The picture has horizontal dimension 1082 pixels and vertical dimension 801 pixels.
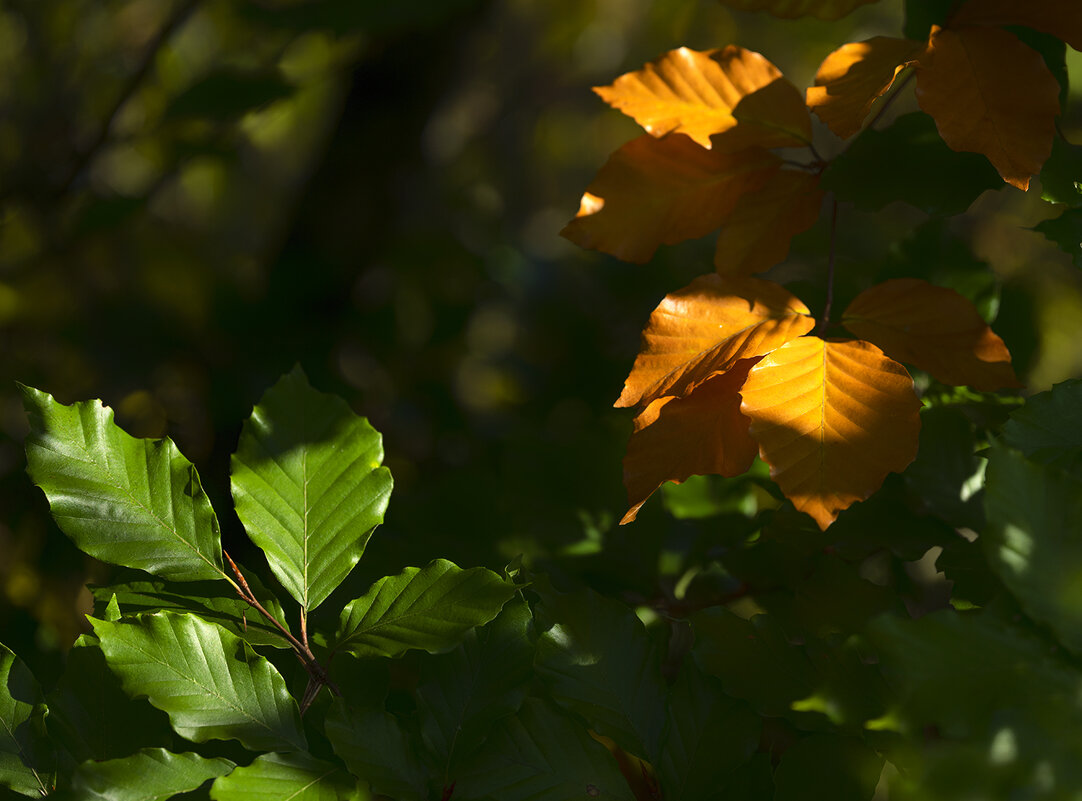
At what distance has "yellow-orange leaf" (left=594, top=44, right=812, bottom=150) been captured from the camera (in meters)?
0.53

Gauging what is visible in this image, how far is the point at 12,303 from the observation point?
1753mm

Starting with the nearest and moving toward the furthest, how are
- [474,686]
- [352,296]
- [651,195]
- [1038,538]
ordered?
[1038,538] < [474,686] < [651,195] < [352,296]

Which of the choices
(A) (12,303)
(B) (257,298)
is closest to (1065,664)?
(B) (257,298)

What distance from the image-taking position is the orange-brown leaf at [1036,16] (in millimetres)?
479

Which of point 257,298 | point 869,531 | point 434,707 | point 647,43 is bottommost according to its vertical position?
point 647,43

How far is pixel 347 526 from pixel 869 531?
339 mm

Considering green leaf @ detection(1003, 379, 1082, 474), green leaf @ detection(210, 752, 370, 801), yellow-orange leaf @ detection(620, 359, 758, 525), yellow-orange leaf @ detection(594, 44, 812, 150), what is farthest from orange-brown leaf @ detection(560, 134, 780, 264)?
green leaf @ detection(210, 752, 370, 801)

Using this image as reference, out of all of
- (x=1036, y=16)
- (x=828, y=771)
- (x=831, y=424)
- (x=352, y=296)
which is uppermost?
(x=1036, y=16)

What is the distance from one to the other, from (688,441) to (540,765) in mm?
185

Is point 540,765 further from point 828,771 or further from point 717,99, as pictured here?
point 717,99

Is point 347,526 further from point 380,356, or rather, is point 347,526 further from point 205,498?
point 380,356

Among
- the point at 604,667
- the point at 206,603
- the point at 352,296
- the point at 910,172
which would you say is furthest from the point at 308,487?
the point at 352,296

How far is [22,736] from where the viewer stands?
0.41m

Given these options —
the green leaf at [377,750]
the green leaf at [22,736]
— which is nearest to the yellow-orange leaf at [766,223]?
the green leaf at [377,750]
